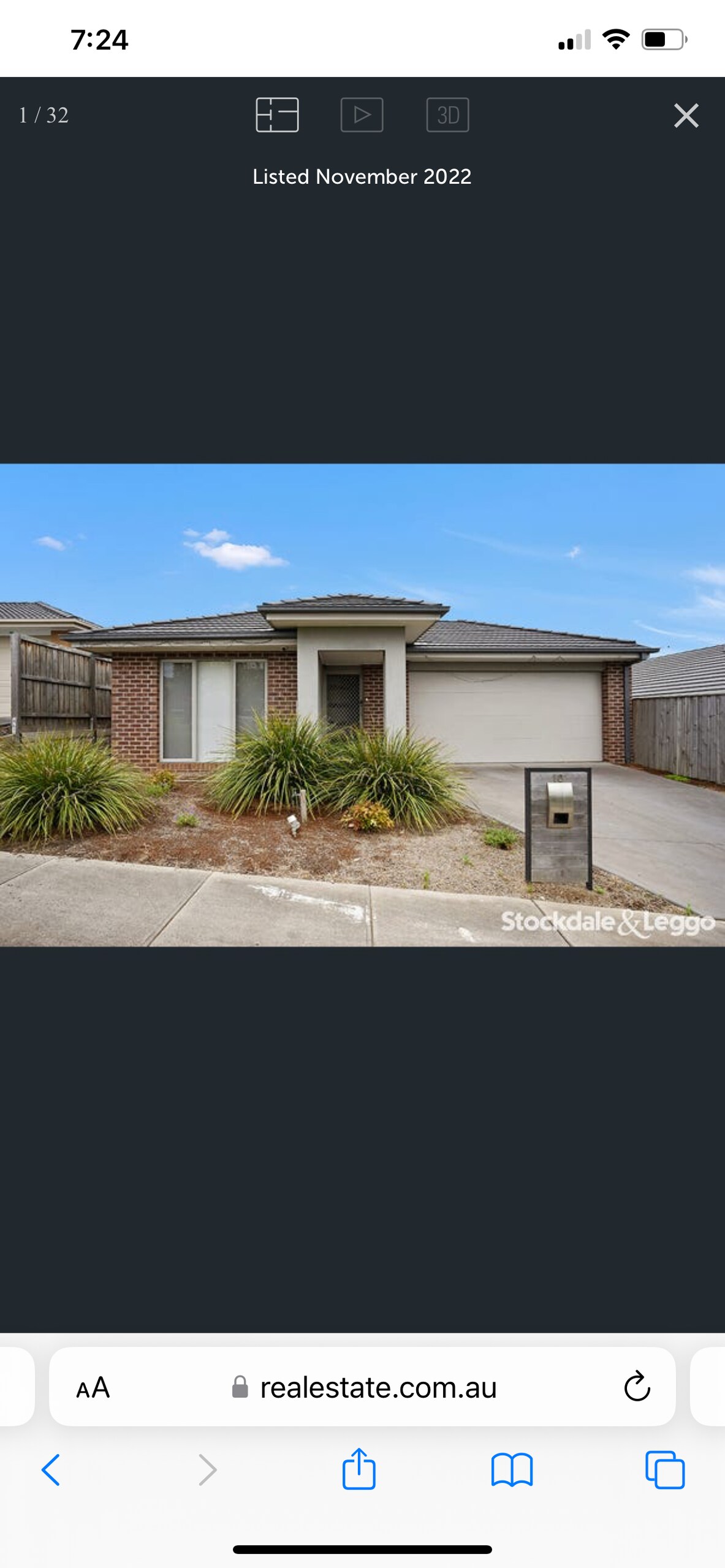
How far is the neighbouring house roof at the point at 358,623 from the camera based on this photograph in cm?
998

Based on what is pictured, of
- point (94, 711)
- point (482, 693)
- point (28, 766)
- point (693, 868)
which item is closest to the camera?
point (693, 868)

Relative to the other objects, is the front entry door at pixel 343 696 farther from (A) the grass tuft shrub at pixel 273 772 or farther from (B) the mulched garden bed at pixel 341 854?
(B) the mulched garden bed at pixel 341 854

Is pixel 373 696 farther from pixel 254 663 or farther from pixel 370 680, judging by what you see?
pixel 254 663

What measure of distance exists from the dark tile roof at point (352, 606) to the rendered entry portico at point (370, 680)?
1.0 inches

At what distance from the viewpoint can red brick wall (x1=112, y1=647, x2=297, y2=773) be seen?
11656 mm

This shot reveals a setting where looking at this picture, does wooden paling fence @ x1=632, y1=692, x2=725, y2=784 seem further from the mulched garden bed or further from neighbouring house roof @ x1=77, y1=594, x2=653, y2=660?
the mulched garden bed

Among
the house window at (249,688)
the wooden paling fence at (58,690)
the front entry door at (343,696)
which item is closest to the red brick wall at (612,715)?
the front entry door at (343,696)
